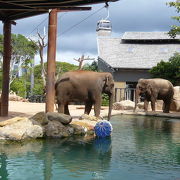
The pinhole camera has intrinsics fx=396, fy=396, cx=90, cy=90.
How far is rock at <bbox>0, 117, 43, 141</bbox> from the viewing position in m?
8.24

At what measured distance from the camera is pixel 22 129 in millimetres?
8461

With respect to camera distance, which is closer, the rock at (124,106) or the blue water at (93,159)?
the blue water at (93,159)

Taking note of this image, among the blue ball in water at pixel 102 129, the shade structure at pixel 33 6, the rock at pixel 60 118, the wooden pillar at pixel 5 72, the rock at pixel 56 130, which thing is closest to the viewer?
the rock at pixel 56 130

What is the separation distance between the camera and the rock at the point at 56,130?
29.7ft

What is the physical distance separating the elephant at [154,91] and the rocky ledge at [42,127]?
798 cm

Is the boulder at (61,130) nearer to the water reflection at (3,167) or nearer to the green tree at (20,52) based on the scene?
the water reflection at (3,167)

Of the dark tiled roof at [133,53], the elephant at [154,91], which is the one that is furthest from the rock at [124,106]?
the dark tiled roof at [133,53]

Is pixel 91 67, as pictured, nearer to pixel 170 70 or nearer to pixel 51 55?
pixel 170 70

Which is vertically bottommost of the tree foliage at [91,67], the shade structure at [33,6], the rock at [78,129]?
the rock at [78,129]

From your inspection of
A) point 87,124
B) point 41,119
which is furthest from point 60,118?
point 87,124

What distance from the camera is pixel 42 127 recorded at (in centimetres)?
897

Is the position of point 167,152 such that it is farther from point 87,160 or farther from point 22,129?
point 22,129

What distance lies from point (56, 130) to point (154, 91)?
9.52 metres

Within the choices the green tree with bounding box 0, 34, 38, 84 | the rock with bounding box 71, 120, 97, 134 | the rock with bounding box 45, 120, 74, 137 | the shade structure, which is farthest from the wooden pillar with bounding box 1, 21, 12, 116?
the green tree with bounding box 0, 34, 38, 84
